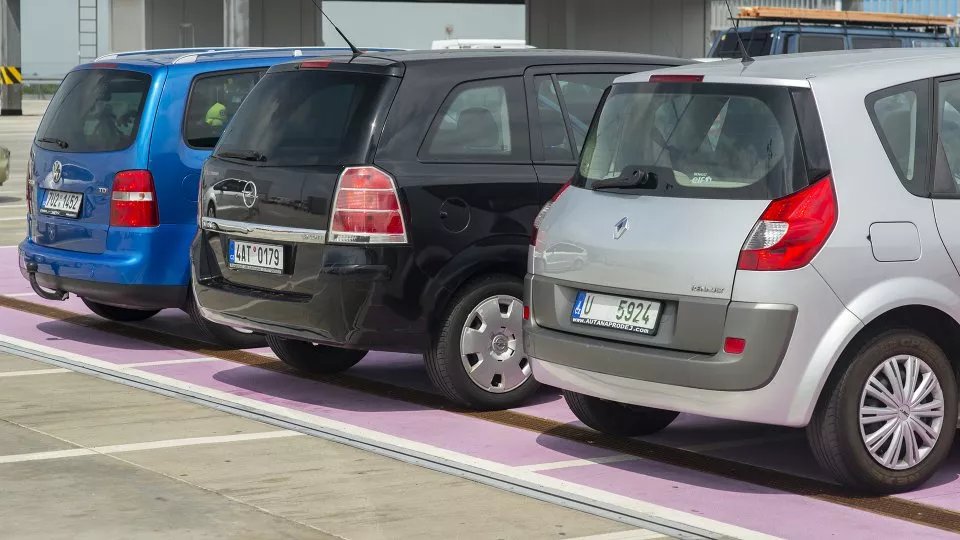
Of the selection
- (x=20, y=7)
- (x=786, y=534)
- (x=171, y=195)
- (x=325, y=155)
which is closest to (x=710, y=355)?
(x=786, y=534)

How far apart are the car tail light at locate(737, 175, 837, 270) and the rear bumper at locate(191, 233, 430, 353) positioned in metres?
2.06

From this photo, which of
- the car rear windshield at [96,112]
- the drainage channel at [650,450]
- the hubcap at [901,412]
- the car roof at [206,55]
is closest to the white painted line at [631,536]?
the drainage channel at [650,450]

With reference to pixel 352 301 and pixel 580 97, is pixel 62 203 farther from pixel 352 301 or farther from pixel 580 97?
pixel 580 97

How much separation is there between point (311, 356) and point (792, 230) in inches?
147

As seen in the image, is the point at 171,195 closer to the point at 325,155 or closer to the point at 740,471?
the point at 325,155

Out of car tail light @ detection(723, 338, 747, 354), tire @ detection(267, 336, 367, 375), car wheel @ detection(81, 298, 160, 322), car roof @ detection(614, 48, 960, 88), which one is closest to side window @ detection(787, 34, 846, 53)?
car wheel @ detection(81, 298, 160, 322)

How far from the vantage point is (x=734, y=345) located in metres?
5.96

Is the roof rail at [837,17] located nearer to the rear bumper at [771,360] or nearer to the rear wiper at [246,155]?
the rear wiper at [246,155]

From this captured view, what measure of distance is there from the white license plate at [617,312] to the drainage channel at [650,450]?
749 millimetres

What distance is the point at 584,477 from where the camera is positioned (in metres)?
6.46

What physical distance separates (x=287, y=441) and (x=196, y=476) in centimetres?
76

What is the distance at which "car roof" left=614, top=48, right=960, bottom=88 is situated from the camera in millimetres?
6223

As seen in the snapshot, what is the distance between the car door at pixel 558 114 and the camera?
8.07 metres

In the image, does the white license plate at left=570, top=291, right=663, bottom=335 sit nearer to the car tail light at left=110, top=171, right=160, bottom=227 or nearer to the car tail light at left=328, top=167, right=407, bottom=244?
the car tail light at left=328, top=167, right=407, bottom=244
